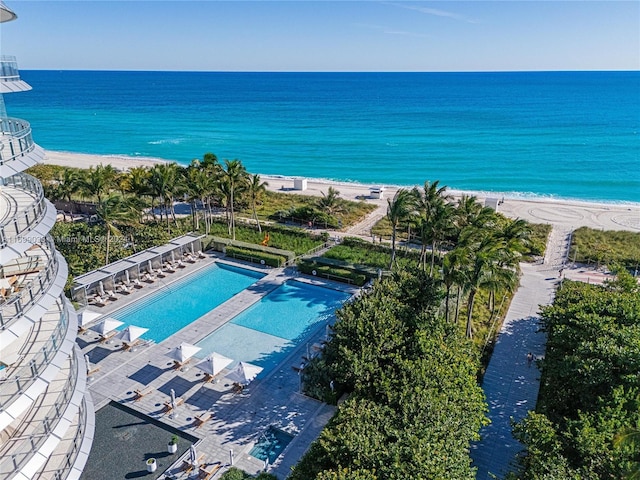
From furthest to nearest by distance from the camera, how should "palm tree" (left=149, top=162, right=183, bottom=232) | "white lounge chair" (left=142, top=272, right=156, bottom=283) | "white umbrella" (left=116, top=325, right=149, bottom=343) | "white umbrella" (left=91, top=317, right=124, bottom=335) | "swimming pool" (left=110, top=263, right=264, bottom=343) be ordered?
"palm tree" (left=149, top=162, right=183, bottom=232)
"white lounge chair" (left=142, top=272, right=156, bottom=283)
"swimming pool" (left=110, top=263, right=264, bottom=343)
"white umbrella" (left=91, top=317, right=124, bottom=335)
"white umbrella" (left=116, top=325, right=149, bottom=343)

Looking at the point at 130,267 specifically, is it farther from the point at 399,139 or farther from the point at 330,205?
the point at 399,139

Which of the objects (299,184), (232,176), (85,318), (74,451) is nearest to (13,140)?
(74,451)

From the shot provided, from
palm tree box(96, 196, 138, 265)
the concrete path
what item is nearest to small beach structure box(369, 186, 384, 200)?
the concrete path

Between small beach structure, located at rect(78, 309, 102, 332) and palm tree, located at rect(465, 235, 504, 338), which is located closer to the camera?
palm tree, located at rect(465, 235, 504, 338)

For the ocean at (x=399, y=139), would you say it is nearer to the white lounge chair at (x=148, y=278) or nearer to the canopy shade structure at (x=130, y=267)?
the canopy shade structure at (x=130, y=267)

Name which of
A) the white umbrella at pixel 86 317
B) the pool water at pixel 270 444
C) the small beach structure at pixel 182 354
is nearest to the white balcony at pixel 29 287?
the small beach structure at pixel 182 354

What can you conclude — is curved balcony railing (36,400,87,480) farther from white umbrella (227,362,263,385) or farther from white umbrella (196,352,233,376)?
white umbrella (227,362,263,385)
